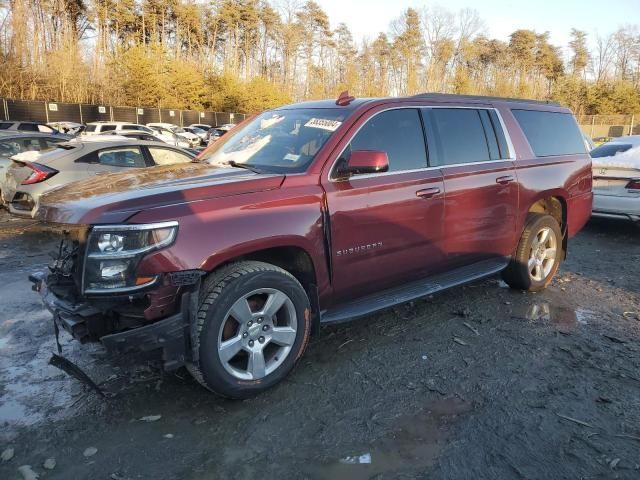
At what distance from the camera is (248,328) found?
313cm

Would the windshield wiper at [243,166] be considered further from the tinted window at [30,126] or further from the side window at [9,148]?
the tinted window at [30,126]

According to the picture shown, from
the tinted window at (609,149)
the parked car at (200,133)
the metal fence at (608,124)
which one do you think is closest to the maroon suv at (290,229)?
the tinted window at (609,149)

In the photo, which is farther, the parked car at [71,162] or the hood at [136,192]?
the parked car at [71,162]

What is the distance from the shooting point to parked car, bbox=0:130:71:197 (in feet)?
31.3

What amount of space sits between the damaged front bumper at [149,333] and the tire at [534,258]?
3613 mm

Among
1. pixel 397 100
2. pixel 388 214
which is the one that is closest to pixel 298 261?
pixel 388 214

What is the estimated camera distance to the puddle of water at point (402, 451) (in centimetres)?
256

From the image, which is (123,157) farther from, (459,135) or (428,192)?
(428,192)

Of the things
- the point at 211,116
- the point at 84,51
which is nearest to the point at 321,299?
the point at 211,116

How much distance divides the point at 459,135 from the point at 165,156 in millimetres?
6227

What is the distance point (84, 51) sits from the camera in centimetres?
4628

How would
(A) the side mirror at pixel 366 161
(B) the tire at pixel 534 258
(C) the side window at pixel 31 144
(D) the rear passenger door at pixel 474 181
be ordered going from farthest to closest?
(C) the side window at pixel 31 144 < (B) the tire at pixel 534 258 < (D) the rear passenger door at pixel 474 181 < (A) the side mirror at pixel 366 161

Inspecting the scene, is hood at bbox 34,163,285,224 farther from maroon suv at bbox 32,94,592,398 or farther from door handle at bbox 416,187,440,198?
door handle at bbox 416,187,440,198

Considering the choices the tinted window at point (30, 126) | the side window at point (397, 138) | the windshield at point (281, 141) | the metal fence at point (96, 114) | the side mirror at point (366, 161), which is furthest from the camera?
the metal fence at point (96, 114)
